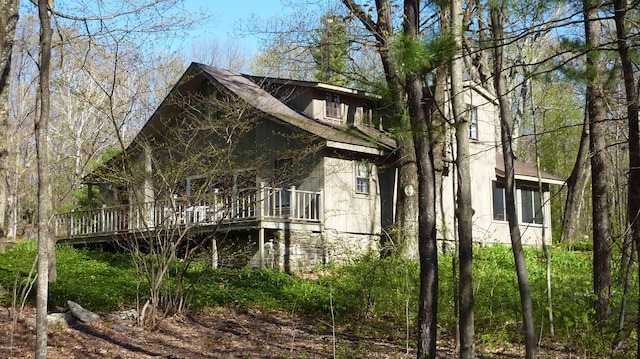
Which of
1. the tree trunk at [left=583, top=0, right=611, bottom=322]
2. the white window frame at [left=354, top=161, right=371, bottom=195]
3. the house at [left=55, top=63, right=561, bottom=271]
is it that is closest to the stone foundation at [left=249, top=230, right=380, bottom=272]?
the house at [left=55, top=63, right=561, bottom=271]

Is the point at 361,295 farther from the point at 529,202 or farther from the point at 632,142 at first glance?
the point at 529,202

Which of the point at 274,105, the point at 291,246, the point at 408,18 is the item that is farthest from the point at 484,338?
the point at 274,105

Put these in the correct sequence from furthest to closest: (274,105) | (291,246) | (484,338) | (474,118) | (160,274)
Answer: (474,118) < (274,105) < (291,246) < (160,274) < (484,338)

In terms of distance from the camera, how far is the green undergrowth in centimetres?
982

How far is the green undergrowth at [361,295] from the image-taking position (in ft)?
32.2

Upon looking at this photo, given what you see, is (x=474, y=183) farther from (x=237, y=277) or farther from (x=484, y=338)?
(x=484, y=338)

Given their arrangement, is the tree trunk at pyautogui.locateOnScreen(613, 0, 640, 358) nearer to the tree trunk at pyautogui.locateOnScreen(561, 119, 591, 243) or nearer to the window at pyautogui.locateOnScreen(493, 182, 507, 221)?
the window at pyautogui.locateOnScreen(493, 182, 507, 221)

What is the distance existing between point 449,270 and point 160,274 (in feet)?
23.0

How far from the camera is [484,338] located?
343 inches

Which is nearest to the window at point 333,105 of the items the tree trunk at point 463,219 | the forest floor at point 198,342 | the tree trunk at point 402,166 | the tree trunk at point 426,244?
the tree trunk at point 402,166

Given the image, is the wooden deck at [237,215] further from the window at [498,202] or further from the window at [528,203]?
the window at [528,203]

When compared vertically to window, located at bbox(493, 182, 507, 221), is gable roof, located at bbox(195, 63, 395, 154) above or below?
above

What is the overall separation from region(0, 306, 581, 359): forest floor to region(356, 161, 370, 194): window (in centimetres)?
731

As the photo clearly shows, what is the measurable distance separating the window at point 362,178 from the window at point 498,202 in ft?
18.3
